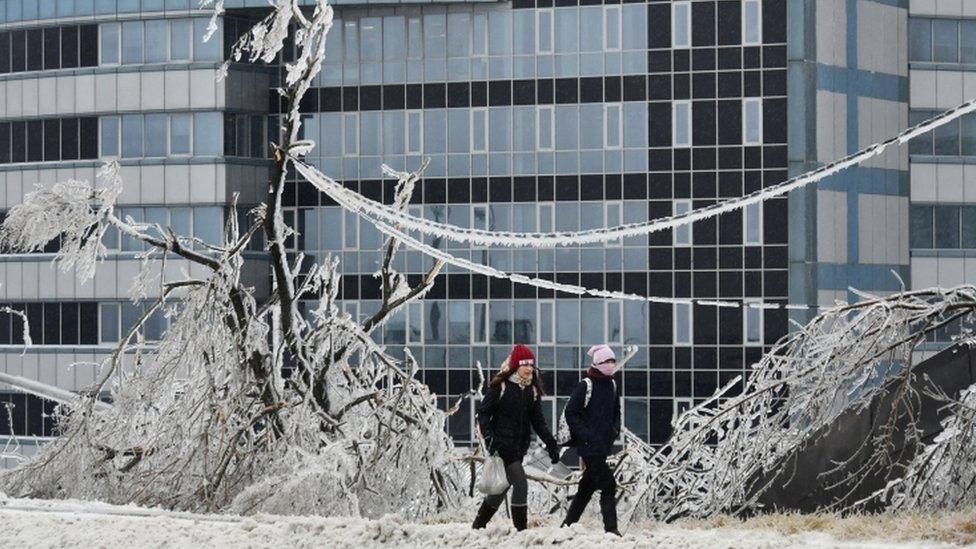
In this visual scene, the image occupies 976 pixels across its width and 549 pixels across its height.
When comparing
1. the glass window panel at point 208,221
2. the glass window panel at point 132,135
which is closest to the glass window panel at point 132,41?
the glass window panel at point 132,135

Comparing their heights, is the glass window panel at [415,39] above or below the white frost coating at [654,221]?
above

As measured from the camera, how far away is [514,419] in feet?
58.3

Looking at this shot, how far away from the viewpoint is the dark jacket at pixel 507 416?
697 inches

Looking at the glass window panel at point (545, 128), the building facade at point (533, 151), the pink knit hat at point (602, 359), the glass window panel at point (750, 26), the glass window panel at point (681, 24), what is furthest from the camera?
the glass window panel at point (545, 128)

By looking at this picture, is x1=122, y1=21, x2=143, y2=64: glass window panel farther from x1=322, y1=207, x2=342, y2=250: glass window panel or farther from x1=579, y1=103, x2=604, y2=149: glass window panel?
x1=579, y1=103, x2=604, y2=149: glass window panel

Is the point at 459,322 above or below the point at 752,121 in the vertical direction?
below

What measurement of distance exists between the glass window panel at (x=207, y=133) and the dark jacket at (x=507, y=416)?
45770 millimetres

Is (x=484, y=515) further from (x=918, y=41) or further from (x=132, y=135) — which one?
(x=132, y=135)

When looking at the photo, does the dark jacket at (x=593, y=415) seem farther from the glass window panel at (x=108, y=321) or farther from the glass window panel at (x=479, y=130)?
the glass window panel at (x=108, y=321)

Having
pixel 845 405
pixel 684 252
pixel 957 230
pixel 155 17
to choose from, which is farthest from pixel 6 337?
pixel 845 405

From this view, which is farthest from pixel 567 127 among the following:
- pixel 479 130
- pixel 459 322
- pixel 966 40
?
pixel 966 40

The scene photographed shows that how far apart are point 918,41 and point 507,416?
46.8 m

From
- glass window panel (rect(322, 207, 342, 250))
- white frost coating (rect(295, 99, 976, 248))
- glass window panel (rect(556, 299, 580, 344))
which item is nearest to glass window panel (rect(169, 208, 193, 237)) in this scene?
glass window panel (rect(322, 207, 342, 250))

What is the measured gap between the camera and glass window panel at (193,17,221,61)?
62562 mm
